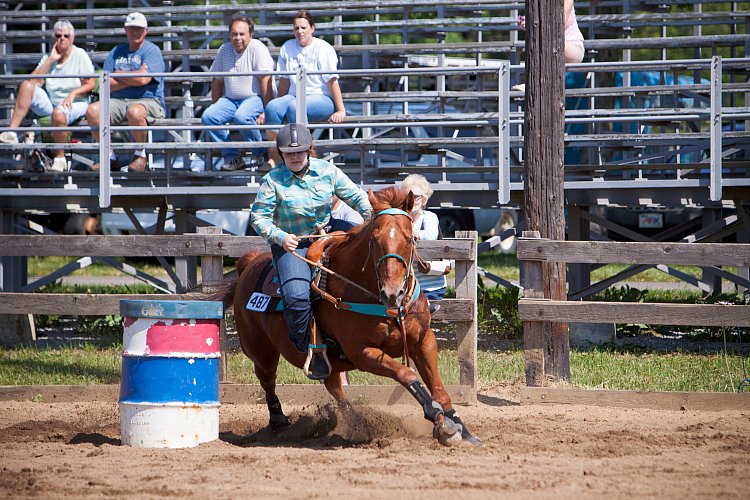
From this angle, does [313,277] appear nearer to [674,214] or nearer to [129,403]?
[129,403]

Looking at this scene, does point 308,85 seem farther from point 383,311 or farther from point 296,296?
point 383,311

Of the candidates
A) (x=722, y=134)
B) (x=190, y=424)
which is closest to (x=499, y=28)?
(x=722, y=134)

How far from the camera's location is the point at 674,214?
22.1 meters

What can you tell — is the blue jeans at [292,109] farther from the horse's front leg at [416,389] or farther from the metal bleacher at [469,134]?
the horse's front leg at [416,389]

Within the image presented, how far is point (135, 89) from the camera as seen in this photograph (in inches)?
491

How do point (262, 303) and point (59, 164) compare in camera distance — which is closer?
point (262, 303)

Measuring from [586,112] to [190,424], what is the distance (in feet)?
21.1

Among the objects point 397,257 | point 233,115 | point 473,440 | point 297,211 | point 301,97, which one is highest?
point 301,97

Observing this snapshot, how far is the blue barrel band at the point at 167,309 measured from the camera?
22.9 ft

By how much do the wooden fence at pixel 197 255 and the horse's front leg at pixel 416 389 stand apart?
1.88m

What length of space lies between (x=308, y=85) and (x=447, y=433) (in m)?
6.31

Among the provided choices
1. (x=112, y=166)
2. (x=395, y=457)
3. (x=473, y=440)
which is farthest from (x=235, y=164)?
(x=395, y=457)

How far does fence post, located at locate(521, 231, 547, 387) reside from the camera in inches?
342

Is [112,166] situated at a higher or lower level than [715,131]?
lower
